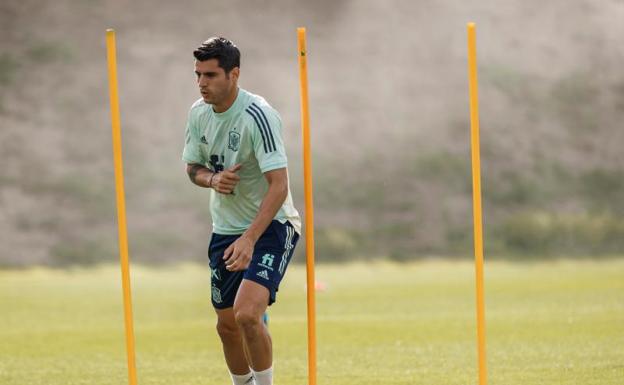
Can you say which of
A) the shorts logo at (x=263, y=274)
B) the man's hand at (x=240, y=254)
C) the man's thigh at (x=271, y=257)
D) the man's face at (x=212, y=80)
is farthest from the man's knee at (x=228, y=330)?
the man's face at (x=212, y=80)

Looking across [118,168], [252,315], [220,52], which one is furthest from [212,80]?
[252,315]

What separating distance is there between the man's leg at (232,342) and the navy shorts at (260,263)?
0.07 meters

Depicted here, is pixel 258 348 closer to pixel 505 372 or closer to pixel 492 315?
pixel 505 372

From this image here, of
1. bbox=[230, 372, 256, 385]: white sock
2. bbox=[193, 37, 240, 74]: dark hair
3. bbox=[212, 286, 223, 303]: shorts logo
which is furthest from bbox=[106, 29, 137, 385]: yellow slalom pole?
bbox=[230, 372, 256, 385]: white sock

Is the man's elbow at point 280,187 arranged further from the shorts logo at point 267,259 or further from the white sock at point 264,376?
the white sock at point 264,376

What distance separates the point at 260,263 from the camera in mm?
6000

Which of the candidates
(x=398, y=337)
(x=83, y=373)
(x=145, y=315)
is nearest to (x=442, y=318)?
(x=398, y=337)

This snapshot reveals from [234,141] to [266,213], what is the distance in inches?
18.7

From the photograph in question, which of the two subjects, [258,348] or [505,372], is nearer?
[258,348]

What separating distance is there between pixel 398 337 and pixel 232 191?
5.76 metres

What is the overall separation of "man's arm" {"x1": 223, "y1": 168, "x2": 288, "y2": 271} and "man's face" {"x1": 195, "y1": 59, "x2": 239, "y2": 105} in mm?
500

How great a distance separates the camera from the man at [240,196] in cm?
588

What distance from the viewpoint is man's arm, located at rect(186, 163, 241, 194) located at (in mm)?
5930

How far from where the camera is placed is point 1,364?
31.7 ft
